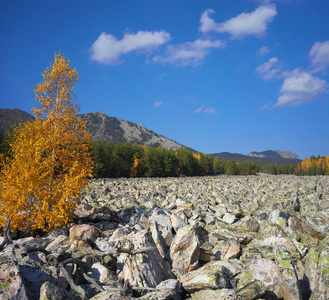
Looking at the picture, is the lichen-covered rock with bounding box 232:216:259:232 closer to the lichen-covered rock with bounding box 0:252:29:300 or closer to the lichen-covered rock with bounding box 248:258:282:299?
the lichen-covered rock with bounding box 248:258:282:299

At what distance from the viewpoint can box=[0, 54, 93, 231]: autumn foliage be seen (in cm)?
911

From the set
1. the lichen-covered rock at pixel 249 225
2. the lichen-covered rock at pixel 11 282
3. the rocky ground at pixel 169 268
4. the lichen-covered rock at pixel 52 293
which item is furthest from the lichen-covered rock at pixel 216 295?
the lichen-covered rock at pixel 249 225

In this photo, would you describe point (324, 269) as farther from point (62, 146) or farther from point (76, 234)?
point (62, 146)

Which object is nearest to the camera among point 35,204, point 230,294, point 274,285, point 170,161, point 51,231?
point 230,294

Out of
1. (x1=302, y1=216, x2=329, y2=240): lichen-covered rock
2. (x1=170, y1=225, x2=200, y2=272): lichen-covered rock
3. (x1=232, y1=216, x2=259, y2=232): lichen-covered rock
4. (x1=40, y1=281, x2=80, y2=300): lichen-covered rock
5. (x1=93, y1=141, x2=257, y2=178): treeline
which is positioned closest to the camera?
(x1=40, y1=281, x2=80, y2=300): lichen-covered rock

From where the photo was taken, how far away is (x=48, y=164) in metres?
10.2

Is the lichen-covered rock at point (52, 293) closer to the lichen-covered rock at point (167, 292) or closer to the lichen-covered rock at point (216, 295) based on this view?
the lichen-covered rock at point (167, 292)

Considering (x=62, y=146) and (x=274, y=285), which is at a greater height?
(x=62, y=146)

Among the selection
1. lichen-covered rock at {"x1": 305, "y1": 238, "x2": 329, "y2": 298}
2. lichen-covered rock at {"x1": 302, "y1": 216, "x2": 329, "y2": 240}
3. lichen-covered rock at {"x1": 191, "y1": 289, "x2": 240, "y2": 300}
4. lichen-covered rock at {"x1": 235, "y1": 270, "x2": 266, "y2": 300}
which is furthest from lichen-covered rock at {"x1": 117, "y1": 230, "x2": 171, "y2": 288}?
lichen-covered rock at {"x1": 302, "y1": 216, "x2": 329, "y2": 240}

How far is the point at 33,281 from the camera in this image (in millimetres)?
4371

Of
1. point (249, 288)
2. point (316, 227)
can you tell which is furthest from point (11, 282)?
point (316, 227)

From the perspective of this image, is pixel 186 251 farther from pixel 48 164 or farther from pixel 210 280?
pixel 48 164

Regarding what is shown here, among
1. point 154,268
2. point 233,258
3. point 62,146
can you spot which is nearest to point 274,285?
point 233,258

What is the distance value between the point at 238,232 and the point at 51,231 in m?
6.82
